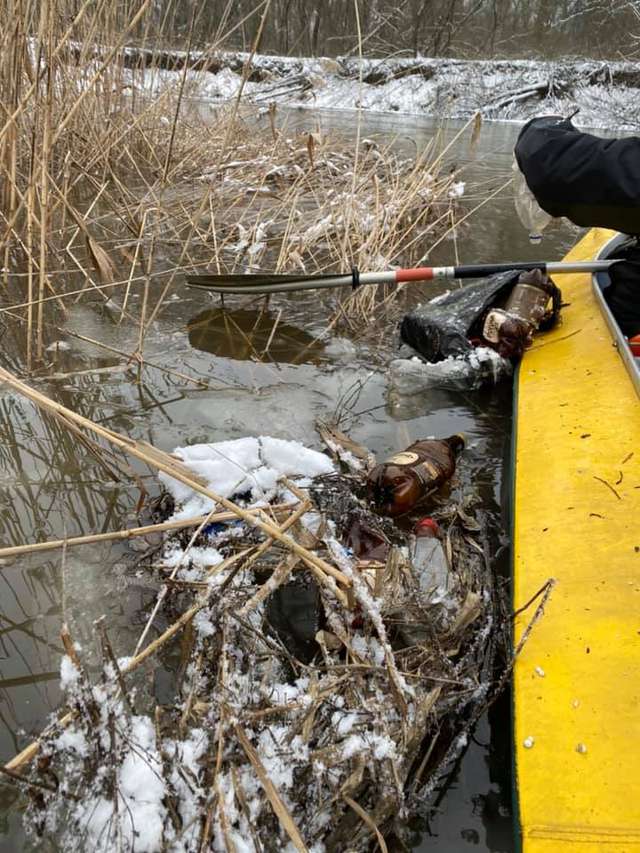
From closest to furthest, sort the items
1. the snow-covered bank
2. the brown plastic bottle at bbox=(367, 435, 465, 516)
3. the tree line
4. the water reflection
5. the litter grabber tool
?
1. the brown plastic bottle at bbox=(367, 435, 465, 516)
2. the litter grabber tool
3. the water reflection
4. the snow-covered bank
5. the tree line

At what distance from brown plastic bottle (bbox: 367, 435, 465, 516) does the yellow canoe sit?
268 mm

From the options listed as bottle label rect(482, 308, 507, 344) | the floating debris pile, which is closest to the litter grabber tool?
bottle label rect(482, 308, 507, 344)

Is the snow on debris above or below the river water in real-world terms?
above

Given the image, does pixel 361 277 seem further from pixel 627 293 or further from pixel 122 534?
pixel 122 534

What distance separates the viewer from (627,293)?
2801 mm

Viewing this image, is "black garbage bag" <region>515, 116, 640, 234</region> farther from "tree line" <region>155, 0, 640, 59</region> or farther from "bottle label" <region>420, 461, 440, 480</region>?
"tree line" <region>155, 0, 640, 59</region>

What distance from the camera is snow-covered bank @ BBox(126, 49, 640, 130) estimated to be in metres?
17.3

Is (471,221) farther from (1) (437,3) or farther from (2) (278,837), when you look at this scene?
(1) (437,3)

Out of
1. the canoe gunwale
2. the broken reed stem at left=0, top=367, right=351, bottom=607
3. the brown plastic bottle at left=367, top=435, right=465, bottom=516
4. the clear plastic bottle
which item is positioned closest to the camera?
the broken reed stem at left=0, top=367, right=351, bottom=607

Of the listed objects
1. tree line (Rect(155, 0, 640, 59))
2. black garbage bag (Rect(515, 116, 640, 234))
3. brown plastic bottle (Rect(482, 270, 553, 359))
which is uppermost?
tree line (Rect(155, 0, 640, 59))

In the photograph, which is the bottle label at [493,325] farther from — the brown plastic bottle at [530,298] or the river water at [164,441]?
the river water at [164,441]

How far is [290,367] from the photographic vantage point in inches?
123

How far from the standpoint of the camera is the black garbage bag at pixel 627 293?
2.76 m

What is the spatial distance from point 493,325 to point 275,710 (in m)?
2.21
